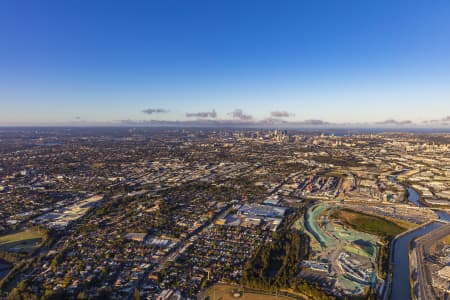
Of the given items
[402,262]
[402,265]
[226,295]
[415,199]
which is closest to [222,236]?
[226,295]

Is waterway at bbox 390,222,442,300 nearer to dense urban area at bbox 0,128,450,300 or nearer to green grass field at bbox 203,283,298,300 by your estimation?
dense urban area at bbox 0,128,450,300

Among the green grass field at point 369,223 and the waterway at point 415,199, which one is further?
the waterway at point 415,199

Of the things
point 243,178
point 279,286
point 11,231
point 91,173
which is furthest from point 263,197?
point 91,173

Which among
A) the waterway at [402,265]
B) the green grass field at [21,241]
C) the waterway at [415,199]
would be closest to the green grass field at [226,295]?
the waterway at [402,265]

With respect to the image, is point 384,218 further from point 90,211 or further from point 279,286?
point 90,211

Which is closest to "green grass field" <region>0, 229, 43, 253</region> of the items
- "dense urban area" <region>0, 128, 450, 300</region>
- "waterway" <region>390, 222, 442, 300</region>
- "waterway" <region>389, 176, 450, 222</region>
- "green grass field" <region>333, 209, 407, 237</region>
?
"dense urban area" <region>0, 128, 450, 300</region>

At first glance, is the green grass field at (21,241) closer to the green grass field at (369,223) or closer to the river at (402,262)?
the river at (402,262)
